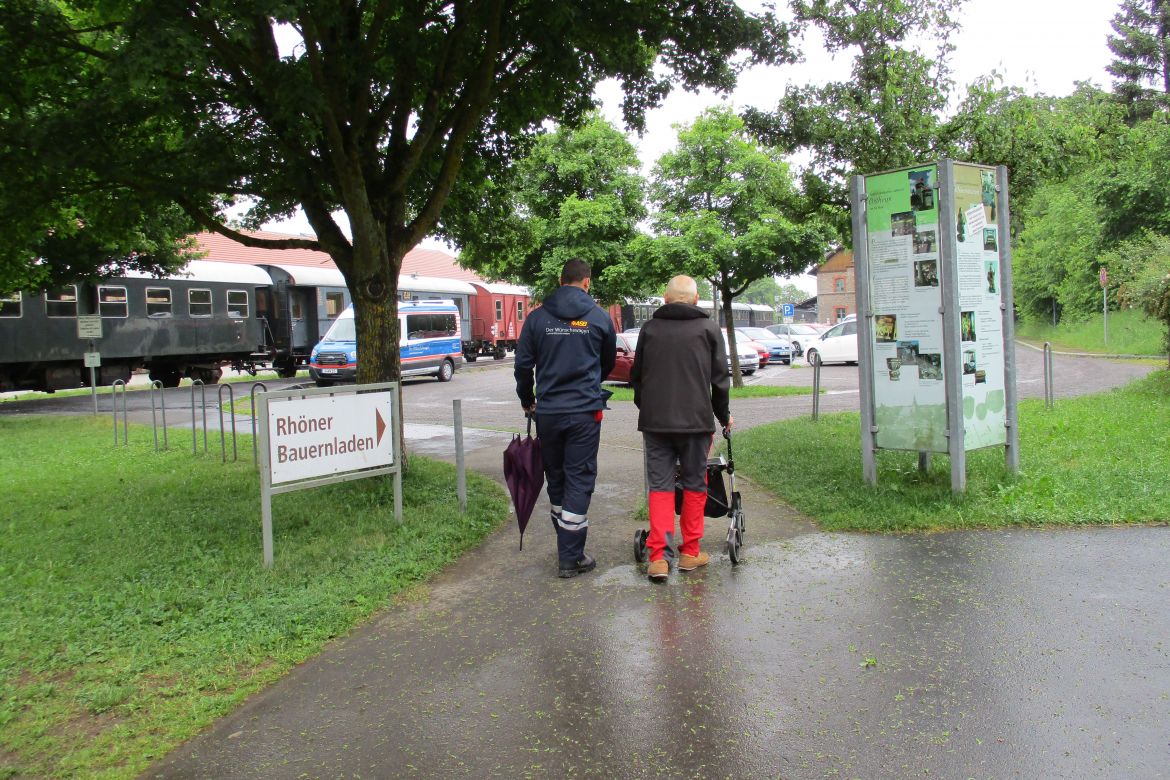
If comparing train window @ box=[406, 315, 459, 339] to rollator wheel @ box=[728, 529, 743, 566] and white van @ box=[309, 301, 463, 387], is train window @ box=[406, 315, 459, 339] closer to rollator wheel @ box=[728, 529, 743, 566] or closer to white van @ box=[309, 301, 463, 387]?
white van @ box=[309, 301, 463, 387]

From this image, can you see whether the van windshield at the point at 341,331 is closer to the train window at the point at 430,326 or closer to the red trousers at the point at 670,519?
the train window at the point at 430,326

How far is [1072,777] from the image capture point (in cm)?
291

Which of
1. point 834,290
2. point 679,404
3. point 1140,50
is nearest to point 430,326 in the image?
point 679,404

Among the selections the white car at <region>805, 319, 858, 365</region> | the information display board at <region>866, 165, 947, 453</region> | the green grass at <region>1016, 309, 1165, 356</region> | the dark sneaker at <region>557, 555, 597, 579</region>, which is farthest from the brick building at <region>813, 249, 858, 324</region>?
the dark sneaker at <region>557, 555, 597, 579</region>

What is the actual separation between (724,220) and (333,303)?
54.1 feet

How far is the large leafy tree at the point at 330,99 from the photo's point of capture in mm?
7117

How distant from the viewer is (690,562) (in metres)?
5.47

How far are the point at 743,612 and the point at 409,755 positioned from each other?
213 centimetres

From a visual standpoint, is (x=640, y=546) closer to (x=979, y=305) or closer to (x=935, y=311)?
(x=935, y=311)

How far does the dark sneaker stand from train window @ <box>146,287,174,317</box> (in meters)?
22.3

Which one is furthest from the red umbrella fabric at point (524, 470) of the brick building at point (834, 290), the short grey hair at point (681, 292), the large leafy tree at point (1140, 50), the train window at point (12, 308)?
the brick building at point (834, 290)

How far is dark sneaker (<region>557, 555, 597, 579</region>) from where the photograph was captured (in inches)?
218

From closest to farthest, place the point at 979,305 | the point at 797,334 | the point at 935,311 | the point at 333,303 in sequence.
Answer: the point at 935,311
the point at 979,305
the point at 333,303
the point at 797,334

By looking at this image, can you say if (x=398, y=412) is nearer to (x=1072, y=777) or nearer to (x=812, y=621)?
(x=812, y=621)
